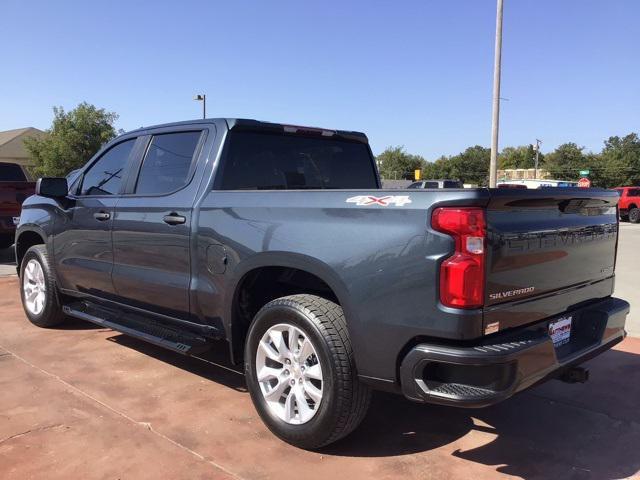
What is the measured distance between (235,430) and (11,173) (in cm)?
1037

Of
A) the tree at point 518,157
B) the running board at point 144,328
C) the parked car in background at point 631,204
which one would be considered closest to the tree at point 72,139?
the parked car in background at point 631,204

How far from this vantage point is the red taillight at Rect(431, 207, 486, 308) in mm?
2588

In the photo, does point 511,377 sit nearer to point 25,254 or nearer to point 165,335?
point 165,335

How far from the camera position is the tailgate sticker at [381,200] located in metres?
2.78

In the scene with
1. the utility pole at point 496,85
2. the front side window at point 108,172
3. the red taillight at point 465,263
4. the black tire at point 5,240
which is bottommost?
the black tire at point 5,240

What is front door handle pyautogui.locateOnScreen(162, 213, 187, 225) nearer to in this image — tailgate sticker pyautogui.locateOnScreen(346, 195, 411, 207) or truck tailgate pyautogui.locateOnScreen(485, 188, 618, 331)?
tailgate sticker pyautogui.locateOnScreen(346, 195, 411, 207)

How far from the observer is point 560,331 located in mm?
3236

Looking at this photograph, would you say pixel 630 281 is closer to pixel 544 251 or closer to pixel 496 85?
pixel 544 251

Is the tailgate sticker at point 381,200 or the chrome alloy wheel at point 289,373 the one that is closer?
the tailgate sticker at point 381,200

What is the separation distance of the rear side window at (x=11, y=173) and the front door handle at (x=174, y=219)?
30.1ft

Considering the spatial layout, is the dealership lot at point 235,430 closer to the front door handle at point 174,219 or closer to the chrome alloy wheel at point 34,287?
the chrome alloy wheel at point 34,287

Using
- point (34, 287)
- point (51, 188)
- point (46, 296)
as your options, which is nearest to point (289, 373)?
point (51, 188)

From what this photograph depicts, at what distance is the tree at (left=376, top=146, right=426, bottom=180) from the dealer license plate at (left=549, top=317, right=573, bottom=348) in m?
87.6

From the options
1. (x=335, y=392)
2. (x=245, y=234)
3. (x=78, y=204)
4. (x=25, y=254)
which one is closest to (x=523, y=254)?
(x=335, y=392)
